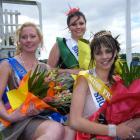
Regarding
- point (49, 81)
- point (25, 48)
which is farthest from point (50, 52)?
point (49, 81)

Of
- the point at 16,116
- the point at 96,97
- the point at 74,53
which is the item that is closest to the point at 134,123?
the point at 96,97

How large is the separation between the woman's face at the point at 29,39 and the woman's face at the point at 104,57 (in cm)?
74

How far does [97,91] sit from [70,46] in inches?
53.7

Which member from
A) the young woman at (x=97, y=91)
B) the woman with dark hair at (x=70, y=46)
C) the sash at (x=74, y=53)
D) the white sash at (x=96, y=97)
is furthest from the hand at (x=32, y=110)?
the woman with dark hair at (x=70, y=46)

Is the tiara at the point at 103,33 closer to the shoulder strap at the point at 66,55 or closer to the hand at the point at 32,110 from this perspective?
the hand at the point at 32,110

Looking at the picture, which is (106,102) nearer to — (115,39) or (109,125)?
(109,125)

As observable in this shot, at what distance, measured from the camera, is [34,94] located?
9.37 ft

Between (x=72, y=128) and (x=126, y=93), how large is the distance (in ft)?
1.56

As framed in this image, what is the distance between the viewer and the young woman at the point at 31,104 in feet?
9.04

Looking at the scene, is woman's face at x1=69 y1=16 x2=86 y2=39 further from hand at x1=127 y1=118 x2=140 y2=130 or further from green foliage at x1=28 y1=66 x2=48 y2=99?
hand at x1=127 y1=118 x2=140 y2=130

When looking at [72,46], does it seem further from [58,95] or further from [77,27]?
[58,95]

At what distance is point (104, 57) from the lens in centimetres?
280

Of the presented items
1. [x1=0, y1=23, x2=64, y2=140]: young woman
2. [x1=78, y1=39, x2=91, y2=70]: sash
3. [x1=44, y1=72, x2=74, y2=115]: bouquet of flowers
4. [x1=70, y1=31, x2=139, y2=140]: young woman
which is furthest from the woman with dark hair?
[x1=70, y1=31, x2=139, y2=140]: young woman

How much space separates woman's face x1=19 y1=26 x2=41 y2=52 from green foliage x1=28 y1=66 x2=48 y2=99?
1.64ft
